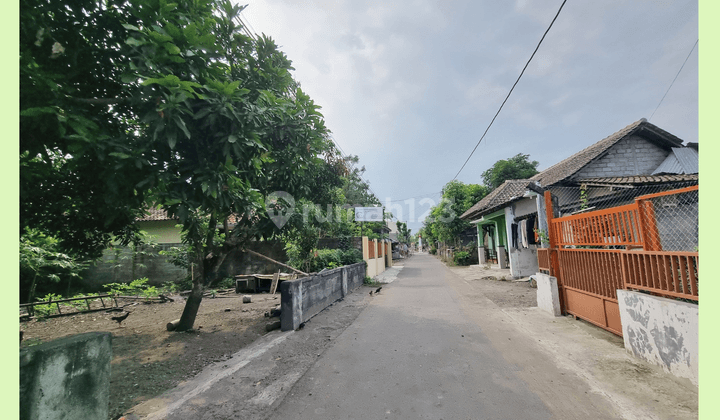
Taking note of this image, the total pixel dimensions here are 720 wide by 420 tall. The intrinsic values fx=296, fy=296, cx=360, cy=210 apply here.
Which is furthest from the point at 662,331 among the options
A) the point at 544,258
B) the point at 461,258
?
the point at 461,258

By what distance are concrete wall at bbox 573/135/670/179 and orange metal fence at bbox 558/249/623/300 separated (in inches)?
248

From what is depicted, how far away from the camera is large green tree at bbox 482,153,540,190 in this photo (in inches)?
1035

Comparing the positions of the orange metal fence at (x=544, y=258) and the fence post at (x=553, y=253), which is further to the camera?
the orange metal fence at (x=544, y=258)

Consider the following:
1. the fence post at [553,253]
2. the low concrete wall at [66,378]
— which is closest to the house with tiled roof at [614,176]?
the fence post at [553,253]

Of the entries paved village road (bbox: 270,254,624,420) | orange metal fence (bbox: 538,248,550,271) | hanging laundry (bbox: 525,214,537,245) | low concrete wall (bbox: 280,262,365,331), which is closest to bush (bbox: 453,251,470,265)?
hanging laundry (bbox: 525,214,537,245)

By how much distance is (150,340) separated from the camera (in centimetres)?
541

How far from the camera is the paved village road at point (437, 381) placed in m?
2.73

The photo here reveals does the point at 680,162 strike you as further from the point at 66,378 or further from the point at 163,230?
the point at 163,230

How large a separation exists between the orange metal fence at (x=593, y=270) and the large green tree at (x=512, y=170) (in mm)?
22620

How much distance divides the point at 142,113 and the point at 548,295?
24.5ft

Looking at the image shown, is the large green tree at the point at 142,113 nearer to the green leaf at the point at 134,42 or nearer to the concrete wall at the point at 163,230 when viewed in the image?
the green leaf at the point at 134,42

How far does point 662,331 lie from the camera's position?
3301mm

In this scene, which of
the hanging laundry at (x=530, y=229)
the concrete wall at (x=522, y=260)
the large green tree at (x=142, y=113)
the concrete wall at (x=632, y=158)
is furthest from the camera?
the concrete wall at (x=522, y=260)

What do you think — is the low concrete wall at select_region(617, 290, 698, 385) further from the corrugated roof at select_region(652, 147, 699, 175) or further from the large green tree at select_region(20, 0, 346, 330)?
the corrugated roof at select_region(652, 147, 699, 175)
